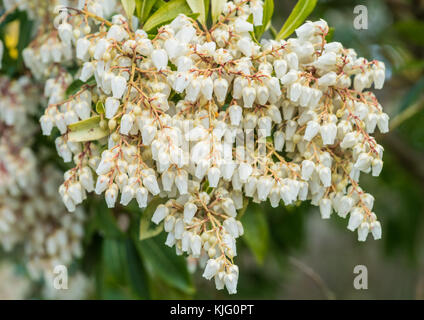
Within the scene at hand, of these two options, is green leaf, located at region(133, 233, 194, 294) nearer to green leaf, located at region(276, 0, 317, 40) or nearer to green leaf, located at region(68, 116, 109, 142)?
green leaf, located at region(68, 116, 109, 142)

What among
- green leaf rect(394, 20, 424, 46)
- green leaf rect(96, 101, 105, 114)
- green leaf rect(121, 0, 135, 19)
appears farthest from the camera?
green leaf rect(394, 20, 424, 46)

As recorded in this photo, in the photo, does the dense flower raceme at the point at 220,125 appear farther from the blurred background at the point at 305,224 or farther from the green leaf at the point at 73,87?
the blurred background at the point at 305,224

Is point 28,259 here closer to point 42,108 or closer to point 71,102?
point 42,108

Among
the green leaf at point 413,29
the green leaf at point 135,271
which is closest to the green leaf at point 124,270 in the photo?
the green leaf at point 135,271

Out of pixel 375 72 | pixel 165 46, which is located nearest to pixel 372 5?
pixel 375 72

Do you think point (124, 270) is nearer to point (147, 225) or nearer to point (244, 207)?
point (147, 225)

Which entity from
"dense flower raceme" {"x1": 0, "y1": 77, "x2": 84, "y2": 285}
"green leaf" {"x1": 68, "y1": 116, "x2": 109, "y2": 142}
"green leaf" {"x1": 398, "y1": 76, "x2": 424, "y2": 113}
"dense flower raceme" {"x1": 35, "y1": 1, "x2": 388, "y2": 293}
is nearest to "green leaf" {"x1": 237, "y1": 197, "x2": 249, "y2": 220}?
"dense flower raceme" {"x1": 35, "y1": 1, "x2": 388, "y2": 293}
